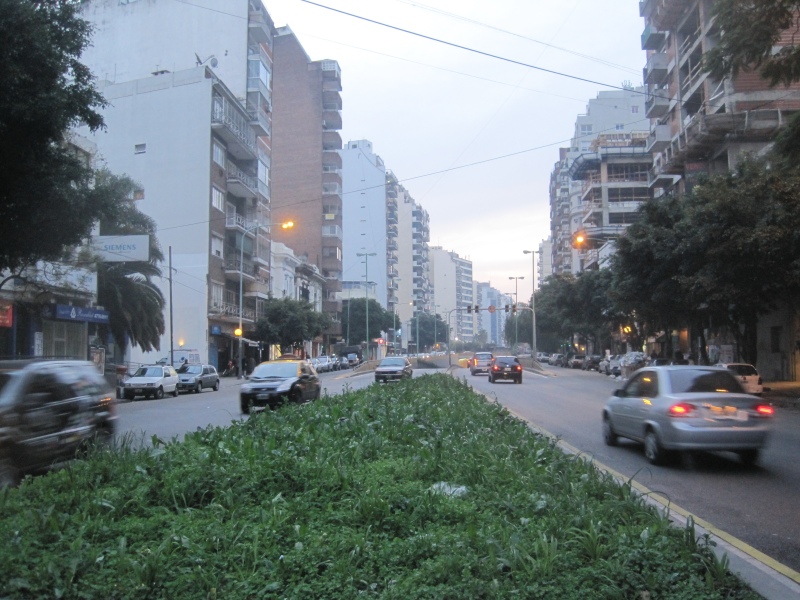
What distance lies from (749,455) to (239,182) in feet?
Result: 169

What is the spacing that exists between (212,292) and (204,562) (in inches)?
2044

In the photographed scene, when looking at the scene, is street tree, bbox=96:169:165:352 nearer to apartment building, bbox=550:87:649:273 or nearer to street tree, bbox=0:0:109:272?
street tree, bbox=0:0:109:272

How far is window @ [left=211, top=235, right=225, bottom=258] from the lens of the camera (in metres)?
54.9

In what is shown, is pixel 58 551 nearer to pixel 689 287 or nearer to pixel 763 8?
pixel 763 8

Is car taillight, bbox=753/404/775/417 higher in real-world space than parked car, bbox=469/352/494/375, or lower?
higher

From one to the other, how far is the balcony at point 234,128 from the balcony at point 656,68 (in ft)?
100

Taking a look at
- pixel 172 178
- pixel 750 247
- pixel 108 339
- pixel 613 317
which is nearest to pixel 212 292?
pixel 172 178

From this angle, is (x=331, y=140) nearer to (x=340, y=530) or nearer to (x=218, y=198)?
(x=218, y=198)

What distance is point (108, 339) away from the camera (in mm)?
42875

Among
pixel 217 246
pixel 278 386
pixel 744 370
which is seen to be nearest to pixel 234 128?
pixel 217 246

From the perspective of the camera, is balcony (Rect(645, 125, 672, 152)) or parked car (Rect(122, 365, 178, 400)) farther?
balcony (Rect(645, 125, 672, 152))

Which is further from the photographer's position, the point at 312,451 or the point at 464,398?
the point at 464,398

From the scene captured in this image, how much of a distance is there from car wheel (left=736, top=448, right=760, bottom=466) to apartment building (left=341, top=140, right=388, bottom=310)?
111 m

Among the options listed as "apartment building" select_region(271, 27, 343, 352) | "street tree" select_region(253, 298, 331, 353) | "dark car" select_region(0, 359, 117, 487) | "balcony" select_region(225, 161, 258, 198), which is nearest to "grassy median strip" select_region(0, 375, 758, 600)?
"dark car" select_region(0, 359, 117, 487)
